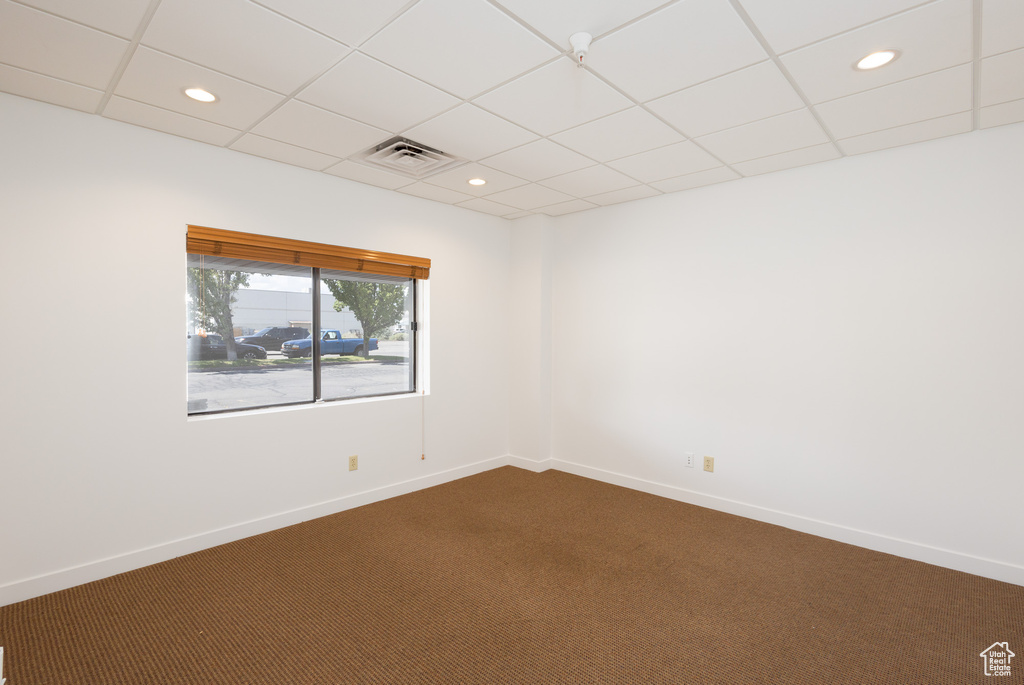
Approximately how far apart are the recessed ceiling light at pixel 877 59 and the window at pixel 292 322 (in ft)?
10.3

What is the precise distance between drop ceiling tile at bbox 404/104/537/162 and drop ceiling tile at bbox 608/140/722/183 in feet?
2.59

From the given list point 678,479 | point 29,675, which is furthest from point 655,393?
point 29,675

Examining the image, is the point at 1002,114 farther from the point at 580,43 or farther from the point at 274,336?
the point at 274,336

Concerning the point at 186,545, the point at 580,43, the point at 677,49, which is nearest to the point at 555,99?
the point at 580,43

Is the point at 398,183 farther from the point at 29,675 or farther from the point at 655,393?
Answer: the point at 29,675

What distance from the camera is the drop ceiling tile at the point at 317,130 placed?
2.65 m

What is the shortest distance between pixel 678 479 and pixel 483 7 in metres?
3.58

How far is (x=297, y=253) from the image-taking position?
354cm

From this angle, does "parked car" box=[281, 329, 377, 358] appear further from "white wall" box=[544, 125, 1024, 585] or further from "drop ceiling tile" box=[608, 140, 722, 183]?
"drop ceiling tile" box=[608, 140, 722, 183]

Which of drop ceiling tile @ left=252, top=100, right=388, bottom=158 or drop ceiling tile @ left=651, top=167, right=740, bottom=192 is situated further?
drop ceiling tile @ left=651, top=167, right=740, bottom=192

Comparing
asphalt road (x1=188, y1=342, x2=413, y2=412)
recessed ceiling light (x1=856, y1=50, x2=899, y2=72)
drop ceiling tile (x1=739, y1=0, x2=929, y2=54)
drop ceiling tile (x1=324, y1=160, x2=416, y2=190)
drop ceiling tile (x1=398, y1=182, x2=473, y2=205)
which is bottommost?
asphalt road (x1=188, y1=342, x2=413, y2=412)

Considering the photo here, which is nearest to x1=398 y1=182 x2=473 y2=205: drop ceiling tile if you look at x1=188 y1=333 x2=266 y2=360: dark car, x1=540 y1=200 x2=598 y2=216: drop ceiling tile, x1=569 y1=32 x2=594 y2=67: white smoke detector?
x1=540 y1=200 x2=598 y2=216: drop ceiling tile

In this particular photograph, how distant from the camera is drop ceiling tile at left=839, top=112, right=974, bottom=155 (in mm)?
2701

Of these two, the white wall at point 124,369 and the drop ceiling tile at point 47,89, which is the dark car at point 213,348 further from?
the drop ceiling tile at point 47,89
